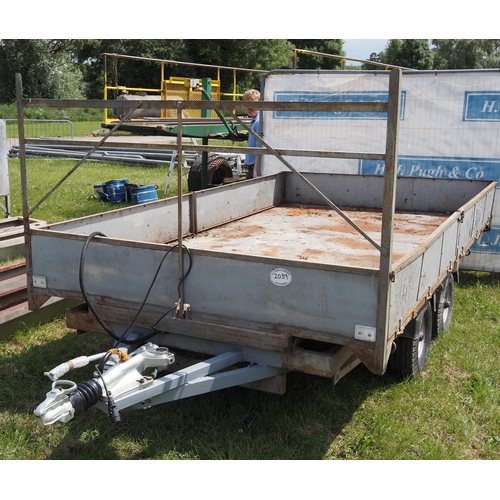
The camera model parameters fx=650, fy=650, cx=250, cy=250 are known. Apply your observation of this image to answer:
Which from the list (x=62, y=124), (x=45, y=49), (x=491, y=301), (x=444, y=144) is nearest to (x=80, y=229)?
(x=491, y=301)

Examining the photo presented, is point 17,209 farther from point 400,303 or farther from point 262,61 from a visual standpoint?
point 262,61

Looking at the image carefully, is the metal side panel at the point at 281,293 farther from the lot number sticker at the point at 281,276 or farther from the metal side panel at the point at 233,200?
the metal side panel at the point at 233,200

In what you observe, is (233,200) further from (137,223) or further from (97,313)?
(97,313)

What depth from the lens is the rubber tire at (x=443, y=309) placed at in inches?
221

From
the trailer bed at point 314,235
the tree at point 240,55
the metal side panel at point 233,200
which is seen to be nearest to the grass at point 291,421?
the trailer bed at point 314,235

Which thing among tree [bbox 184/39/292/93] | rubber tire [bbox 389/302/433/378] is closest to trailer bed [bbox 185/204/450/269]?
rubber tire [bbox 389/302/433/378]

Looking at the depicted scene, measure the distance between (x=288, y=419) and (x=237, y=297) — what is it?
3.10 ft

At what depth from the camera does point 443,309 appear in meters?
5.96

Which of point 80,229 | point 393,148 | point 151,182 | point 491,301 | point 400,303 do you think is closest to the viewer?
point 393,148

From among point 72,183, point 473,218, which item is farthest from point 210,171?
point 473,218

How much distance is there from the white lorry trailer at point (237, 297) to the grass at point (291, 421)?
0.32 m

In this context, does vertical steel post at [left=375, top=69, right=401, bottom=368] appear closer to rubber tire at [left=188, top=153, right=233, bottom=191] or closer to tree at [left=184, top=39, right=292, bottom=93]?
rubber tire at [left=188, top=153, right=233, bottom=191]

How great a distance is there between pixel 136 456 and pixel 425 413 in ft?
6.57

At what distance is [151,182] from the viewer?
48.0ft
